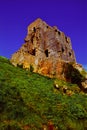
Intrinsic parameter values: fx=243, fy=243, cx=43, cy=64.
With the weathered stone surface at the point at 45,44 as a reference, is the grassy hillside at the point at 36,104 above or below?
below

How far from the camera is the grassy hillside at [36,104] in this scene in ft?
69.2

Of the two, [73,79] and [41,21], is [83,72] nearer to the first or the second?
[73,79]

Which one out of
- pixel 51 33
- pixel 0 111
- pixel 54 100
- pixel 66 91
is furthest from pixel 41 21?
pixel 0 111

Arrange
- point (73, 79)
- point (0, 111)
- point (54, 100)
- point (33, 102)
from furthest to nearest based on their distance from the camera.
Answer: point (73, 79) < point (54, 100) < point (33, 102) < point (0, 111)

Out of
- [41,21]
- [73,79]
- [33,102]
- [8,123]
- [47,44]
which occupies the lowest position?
[8,123]

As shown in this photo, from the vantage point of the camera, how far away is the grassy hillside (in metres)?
21.1

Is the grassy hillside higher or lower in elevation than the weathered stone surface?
lower

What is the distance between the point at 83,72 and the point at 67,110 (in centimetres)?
1587

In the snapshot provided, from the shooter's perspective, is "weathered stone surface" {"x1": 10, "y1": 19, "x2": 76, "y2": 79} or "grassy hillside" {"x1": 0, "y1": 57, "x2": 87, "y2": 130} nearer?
"grassy hillside" {"x1": 0, "y1": 57, "x2": 87, "y2": 130}

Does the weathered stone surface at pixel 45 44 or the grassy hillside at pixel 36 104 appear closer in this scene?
the grassy hillside at pixel 36 104

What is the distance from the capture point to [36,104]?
24359 mm

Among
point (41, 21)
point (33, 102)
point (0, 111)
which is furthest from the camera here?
point (41, 21)

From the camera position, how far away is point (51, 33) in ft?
213

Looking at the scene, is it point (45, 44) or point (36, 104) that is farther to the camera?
point (45, 44)
